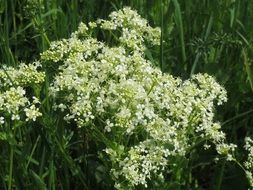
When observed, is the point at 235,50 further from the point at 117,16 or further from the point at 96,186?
the point at 96,186

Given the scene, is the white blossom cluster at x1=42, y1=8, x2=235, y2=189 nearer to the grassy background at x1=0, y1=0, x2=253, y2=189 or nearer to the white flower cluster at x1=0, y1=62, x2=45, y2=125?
the white flower cluster at x1=0, y1=62, x2=45, y2=125

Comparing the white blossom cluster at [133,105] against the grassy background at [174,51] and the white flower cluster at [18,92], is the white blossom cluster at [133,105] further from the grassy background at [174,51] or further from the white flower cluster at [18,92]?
the grassy background at [174,51]

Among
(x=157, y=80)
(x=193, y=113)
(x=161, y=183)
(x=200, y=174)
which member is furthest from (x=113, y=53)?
(x=200, y=174)

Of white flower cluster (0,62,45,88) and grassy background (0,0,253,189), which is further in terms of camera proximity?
grassy background (0,0,253,189)

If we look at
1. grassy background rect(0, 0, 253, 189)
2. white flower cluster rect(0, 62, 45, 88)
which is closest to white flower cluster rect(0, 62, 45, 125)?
white flower cluster rect(0, 62, 45, 88)

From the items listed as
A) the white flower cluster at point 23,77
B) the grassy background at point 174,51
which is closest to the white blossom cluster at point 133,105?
the white flower cluster at point 23,77

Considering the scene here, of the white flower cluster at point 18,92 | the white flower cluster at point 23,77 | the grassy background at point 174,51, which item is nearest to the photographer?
the white flower cluster at point 18,92
